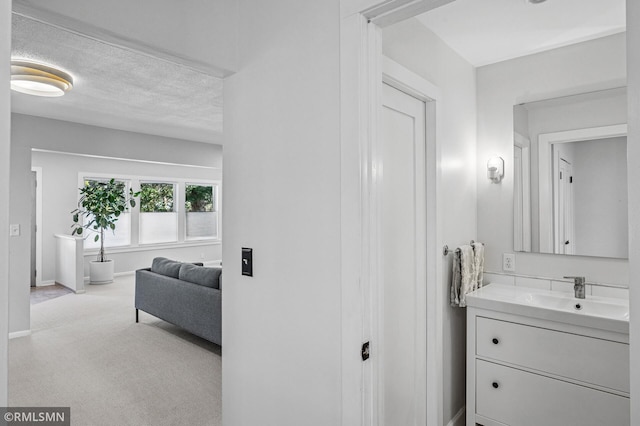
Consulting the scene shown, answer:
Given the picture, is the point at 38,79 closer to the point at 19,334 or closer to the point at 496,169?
the point at 19,334

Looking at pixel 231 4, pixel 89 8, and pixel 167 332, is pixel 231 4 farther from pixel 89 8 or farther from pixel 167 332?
pixel 167 332

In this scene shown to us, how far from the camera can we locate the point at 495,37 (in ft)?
7.36

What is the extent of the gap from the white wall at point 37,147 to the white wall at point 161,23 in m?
3.09

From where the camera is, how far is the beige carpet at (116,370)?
Result: 265cm

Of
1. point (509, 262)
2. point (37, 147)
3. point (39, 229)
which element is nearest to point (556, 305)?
point (509, 262)

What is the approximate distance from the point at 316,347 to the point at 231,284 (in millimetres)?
542

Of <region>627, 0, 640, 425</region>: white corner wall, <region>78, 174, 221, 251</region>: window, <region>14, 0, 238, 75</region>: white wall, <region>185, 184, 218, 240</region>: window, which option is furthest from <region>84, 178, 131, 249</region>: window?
<region>627, 0, 640, 425</region>: white corner wall

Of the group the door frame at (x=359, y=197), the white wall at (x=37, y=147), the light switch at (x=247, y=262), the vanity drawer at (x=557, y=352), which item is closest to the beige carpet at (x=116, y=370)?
the white wall at (x=37, y=147)

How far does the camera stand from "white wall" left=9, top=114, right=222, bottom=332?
4164mm

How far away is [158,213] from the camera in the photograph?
804 cm

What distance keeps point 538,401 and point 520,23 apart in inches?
78.6

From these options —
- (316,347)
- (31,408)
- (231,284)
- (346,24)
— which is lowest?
(31,408)

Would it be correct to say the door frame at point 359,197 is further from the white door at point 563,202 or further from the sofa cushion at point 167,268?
the sofa cushion at point 167,268

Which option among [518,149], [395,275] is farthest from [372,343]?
[518,149]
